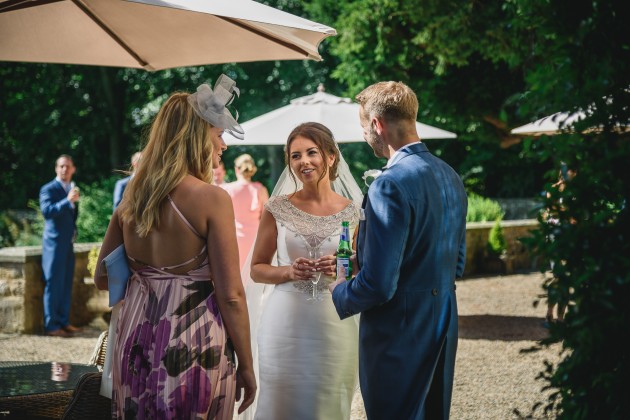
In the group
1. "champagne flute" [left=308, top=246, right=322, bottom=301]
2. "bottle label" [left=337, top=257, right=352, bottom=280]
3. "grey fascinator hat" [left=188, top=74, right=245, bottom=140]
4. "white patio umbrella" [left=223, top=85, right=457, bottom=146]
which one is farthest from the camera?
"white patio umbrella" [left=223, top=85, right=457, bottom=146]

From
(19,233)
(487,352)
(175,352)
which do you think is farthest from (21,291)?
(19,233)

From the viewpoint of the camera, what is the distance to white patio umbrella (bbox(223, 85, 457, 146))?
9281 millimetres

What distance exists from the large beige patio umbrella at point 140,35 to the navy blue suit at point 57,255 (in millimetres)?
4753

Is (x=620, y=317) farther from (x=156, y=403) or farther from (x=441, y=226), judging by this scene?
(x=156, y=403)

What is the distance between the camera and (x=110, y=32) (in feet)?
16.0

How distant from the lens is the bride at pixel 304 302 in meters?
4.04

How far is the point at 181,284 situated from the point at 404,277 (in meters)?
0.91

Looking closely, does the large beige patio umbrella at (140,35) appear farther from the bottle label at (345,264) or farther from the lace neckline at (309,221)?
the bottle label at (345,264)

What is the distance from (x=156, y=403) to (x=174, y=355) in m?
0.20

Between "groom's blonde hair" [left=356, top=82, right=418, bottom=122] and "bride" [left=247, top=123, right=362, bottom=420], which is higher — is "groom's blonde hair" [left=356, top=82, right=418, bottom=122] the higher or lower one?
the higher one

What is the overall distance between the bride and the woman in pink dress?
548 centimetres

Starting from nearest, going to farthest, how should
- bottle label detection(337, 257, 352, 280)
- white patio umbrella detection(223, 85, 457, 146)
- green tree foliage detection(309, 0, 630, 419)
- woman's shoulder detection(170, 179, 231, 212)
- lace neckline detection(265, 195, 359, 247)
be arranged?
green tree foliage detection(309, 0, 630, 419), woman's shoulder detection(170, 179, 231, 212), bottle label detection(337, 257, 352, 280), lace neckline detection(265, 195, 359, 247), white patio umbrella detection(223, 85, 457, 146)

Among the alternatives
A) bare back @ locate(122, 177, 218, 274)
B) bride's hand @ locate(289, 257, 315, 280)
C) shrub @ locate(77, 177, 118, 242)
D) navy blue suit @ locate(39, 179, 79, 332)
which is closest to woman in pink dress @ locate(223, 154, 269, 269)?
navy blue suit @ locate(39, 179, 79, 332)

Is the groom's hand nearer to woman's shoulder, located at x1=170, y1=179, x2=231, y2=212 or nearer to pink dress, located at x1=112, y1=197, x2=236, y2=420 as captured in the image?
pink dress, located at x1=112, y1=197, x2=236, y2=420
